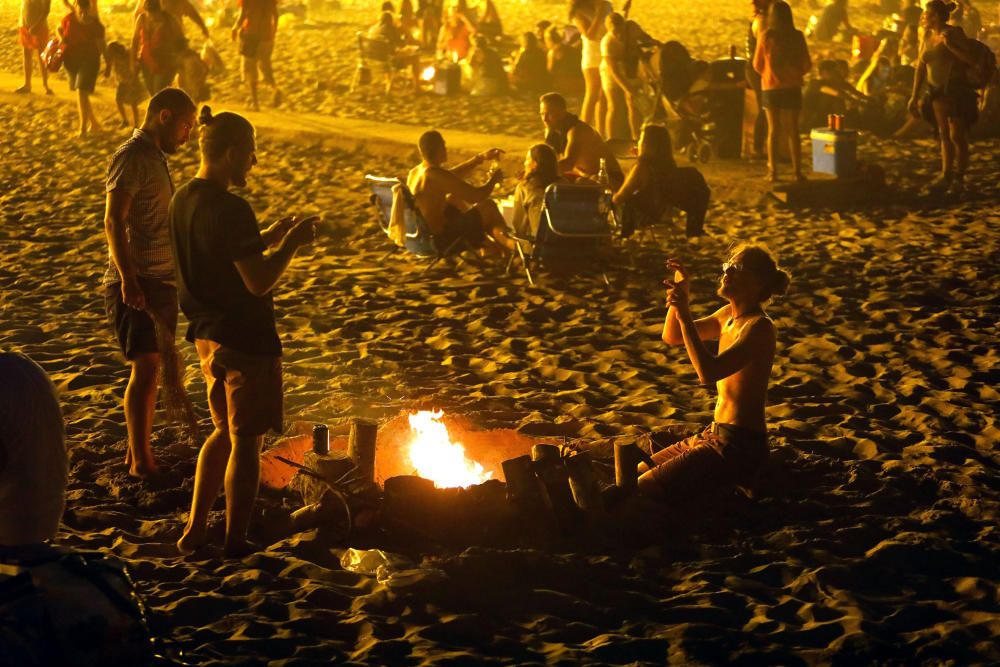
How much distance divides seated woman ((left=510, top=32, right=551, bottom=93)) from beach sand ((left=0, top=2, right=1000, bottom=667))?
5.65 m

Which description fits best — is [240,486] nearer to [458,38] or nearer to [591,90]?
[591,90]

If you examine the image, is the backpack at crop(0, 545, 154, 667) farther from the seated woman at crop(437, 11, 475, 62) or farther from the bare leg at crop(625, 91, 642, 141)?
the seated woman at crop(437, 11, 475, 62)

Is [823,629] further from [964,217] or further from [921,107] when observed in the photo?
[921,107]

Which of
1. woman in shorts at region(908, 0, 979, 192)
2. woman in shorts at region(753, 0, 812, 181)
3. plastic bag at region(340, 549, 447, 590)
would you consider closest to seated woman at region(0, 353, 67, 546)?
plastic bag at region(340, 549, 447, 590)

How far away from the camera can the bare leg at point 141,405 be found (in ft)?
19.2

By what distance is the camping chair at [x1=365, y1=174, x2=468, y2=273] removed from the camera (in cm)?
1022

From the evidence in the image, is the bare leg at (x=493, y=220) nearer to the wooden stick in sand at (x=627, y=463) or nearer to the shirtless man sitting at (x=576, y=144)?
the shirtless man sitting at (x=576, y=144)

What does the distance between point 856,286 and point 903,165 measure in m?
4.85

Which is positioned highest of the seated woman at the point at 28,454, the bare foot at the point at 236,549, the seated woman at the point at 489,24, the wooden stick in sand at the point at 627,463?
the seated woman at the point at 489,24

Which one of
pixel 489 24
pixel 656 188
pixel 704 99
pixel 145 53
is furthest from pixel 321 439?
pixel 489 24

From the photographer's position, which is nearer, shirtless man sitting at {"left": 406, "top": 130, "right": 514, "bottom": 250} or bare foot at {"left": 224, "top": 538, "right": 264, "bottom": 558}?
bare foot at {"left": 224, "top": 538, "right": 264, "bottom": 558}

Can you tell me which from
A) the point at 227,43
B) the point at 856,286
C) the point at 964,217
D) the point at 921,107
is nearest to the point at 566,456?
the point at 856,286

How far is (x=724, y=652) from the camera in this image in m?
4.46

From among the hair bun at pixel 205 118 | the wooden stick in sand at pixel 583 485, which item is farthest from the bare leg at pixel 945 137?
the hair bun at pixel 205 118
